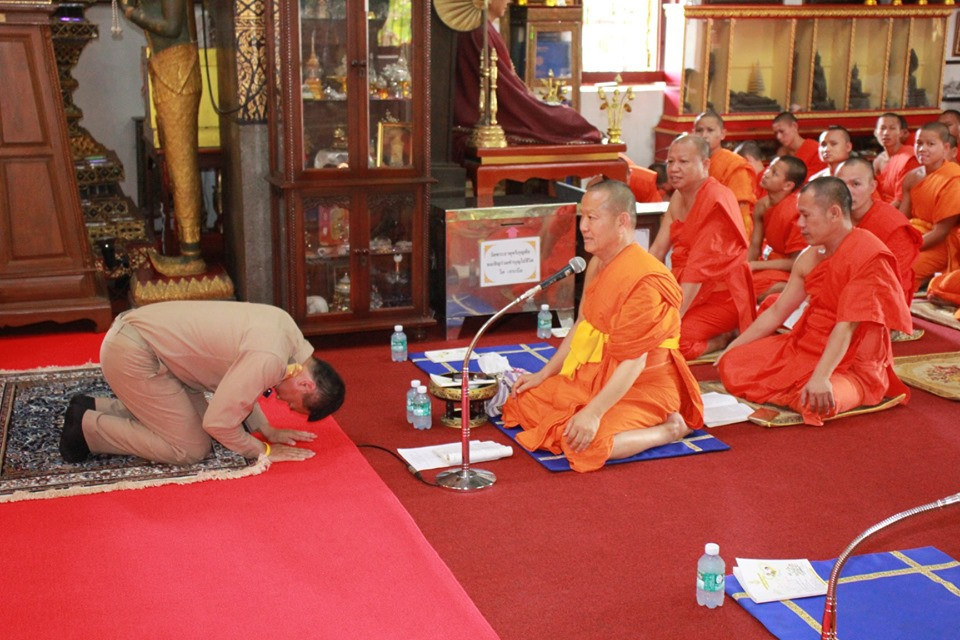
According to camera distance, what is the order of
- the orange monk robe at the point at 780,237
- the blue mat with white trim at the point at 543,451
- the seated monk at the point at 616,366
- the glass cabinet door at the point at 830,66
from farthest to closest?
the glass cabinet door at the point at 830,66 < the orange monk robe at the point at 780,237 < the blue mat with white trim at the point at 543,451 < the seated monk at the point at 616,366

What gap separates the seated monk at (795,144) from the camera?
980 cm

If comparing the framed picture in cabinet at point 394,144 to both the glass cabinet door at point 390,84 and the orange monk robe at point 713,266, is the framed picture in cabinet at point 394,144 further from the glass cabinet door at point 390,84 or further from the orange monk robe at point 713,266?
the orange monk robe at point 713,266

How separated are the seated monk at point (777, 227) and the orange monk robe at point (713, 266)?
2.70 feet

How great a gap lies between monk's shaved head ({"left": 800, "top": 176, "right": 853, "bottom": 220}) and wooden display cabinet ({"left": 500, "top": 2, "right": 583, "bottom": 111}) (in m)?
4.60

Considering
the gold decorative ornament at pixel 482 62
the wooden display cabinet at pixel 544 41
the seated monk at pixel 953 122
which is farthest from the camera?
the seated monk at pixel 953 122

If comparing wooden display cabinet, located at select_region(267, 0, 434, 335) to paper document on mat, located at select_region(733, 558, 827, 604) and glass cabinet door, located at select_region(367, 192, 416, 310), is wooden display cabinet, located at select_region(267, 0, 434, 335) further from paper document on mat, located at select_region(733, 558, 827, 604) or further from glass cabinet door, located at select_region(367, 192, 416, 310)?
paper document on mat, located at select_region(733, 558, 827, 604)

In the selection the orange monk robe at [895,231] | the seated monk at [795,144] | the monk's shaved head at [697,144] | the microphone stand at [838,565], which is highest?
the monk's shaved head at [697,144]

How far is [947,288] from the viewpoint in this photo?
22.6 ft

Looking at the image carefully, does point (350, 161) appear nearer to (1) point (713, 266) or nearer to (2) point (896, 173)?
(1) point (713, 266)

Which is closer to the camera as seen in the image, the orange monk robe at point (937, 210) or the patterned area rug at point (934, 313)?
the patterned area rug at point (934, 313)

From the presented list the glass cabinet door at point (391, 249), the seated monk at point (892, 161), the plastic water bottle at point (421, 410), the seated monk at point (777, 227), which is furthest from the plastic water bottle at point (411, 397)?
the seated monk at point (892, 161)

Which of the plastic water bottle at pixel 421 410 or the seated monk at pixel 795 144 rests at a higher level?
the seated monk at pixel 795 144

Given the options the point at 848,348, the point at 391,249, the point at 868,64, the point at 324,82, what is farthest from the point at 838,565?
the point at 868,64

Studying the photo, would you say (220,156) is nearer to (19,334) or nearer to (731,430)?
(19,334)
